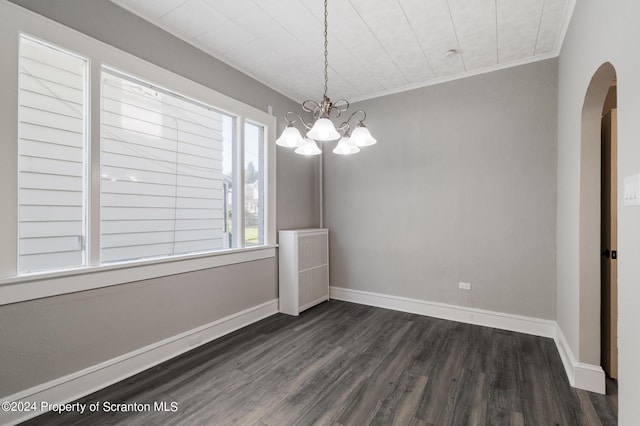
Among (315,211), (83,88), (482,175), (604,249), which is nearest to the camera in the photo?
(83,88)

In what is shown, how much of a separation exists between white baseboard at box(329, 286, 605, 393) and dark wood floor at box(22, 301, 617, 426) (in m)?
0.09

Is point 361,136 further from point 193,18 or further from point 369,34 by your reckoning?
point 193,18

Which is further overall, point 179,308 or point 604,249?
point 179,308

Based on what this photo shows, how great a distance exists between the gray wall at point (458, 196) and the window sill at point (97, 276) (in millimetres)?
2021

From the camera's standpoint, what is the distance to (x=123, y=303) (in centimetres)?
230

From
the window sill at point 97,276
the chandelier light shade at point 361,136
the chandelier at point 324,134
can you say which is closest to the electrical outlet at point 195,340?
the window sill at point 97,276

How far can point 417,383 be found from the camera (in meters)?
2.25

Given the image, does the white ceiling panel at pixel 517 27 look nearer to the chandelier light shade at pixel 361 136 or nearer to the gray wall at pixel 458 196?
the gray wall at pixel 458 196

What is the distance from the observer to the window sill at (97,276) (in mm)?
1804

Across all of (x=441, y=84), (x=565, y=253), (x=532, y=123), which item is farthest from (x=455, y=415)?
(x=441, y=84)

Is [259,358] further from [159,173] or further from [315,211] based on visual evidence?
[315,211]

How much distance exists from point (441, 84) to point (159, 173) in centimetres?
339

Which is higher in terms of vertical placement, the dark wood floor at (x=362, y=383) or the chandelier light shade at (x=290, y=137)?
the chandelier light shade at (x=290, y=137)

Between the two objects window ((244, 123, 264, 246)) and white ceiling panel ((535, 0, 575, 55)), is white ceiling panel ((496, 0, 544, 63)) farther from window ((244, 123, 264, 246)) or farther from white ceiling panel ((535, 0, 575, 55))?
window ((244, 123, 264, 246))
